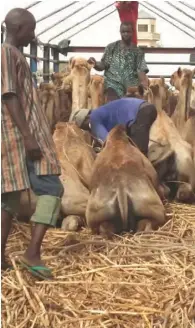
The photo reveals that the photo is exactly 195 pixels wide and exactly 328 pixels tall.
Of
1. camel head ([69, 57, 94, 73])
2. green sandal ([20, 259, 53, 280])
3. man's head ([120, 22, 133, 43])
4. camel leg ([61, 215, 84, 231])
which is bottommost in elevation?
camel leg ([61, 215, 84, 231])

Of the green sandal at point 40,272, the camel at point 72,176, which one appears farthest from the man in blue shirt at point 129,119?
the green sandal at point 40,272

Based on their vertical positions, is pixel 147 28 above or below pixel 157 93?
above

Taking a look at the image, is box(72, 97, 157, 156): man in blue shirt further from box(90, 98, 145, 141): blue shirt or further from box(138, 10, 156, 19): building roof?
box(138, 10, 156, 19): building roof

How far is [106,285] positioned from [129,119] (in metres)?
2.62

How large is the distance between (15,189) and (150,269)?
99 cm

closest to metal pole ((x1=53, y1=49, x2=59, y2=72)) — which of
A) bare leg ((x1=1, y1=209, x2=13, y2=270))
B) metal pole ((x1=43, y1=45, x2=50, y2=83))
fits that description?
metal pole ((x1=43, y1=45, x2=50, y2=83))

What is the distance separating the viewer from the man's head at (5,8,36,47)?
4355 millimetres

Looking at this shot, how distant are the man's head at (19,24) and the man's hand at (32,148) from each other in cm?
62

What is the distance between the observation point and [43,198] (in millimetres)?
4324

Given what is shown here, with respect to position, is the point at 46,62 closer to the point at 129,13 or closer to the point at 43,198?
the point at 129,13

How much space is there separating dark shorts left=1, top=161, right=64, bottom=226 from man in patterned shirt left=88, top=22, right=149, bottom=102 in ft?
16.6

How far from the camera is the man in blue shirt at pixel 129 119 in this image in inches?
256

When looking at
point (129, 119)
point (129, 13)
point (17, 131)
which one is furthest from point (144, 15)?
point (17, 131)

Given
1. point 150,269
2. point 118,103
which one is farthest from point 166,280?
point 118,103
